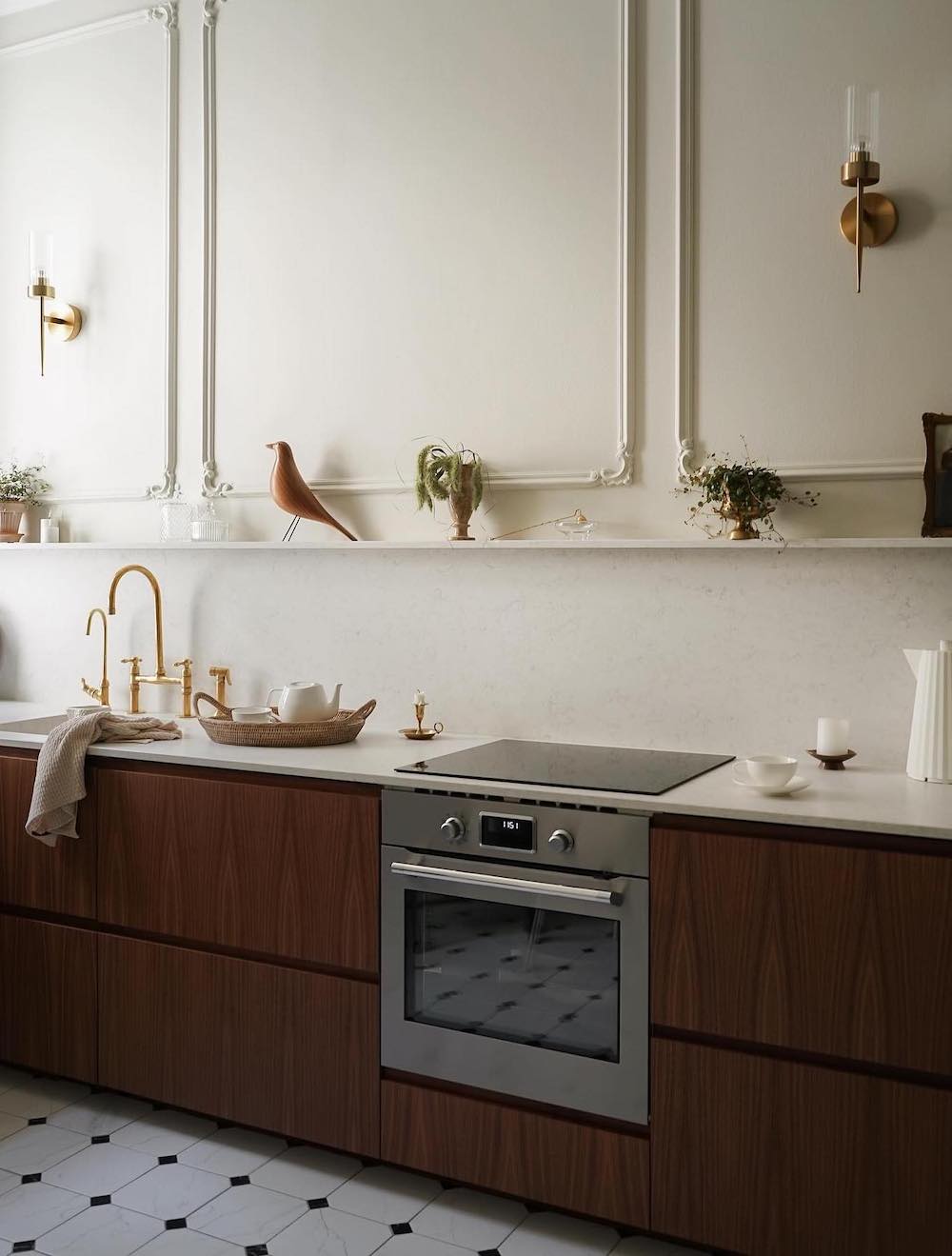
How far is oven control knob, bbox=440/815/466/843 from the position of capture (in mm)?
2238

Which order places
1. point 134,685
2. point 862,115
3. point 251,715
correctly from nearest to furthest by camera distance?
point 862,115 < point 251,715 < point 134,685

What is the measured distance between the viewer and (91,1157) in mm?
2490

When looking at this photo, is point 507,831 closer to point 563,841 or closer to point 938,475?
point 563,841

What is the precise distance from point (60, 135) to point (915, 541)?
2.99 metres

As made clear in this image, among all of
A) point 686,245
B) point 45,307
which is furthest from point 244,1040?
point 45,307

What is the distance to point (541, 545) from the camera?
2736mm

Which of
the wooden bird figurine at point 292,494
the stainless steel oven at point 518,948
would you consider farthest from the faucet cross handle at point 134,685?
the stainless steel oven at point 518,948

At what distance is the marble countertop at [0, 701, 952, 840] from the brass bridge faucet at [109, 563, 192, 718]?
1.22 feet

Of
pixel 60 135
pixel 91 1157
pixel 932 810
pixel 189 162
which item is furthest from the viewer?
pixel 60 135

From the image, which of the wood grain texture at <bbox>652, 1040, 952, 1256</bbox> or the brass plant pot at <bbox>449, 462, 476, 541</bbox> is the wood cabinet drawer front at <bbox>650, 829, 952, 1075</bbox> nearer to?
the wood grain texture at <bbox>652, 1040, 952, 1256</bbox>

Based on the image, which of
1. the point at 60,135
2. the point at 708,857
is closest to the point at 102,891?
the point at 708,857

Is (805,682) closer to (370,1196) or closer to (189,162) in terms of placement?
(370,1196)

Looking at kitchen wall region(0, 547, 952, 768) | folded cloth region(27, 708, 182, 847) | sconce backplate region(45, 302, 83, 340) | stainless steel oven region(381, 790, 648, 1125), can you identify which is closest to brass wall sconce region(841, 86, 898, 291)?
kitchen wall region(0, 547, 952, 768)

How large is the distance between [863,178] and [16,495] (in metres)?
2.69
